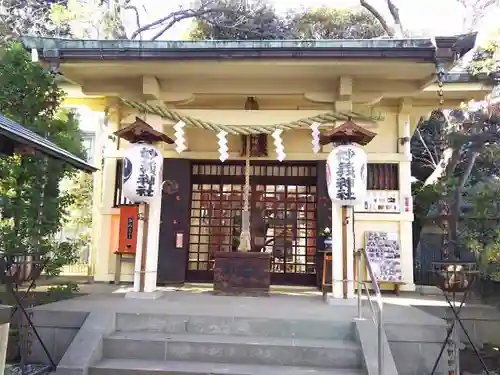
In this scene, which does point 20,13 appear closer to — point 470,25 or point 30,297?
point 30,297

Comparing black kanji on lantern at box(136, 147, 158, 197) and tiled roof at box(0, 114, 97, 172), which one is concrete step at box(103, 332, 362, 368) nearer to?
tiled roof at box(0, 114, 97, 172)

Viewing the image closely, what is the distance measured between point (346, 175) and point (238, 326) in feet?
9.58

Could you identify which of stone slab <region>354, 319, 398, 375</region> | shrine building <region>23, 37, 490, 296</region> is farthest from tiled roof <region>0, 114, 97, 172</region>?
stone slab <region>354, 319, 398, 375</region>

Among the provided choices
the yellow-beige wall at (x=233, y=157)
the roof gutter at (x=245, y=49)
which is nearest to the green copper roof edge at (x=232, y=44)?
the roof gutter at (x=245, y=49)

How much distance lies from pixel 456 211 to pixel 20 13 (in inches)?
623

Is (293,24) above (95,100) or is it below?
above

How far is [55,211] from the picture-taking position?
685 cm

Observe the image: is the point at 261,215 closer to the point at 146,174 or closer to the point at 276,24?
→ the point at 146,174

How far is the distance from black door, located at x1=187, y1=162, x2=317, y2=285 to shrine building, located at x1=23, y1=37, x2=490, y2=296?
23 mm

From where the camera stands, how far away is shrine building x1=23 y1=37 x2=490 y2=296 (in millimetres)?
Answer: 6848

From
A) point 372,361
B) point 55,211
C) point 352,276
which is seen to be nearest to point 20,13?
point 55,211

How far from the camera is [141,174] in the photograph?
23.1 feet

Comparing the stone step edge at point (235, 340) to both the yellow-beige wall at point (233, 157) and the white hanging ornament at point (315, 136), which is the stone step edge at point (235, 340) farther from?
the yellow-beige wall at point (233, 157)

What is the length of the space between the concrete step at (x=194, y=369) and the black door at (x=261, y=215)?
450cm
